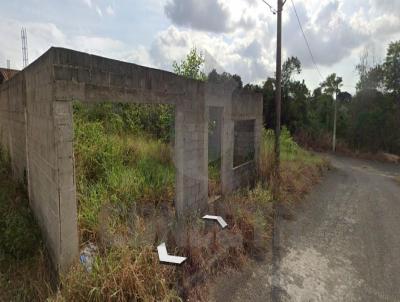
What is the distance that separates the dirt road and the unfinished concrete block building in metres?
1.75

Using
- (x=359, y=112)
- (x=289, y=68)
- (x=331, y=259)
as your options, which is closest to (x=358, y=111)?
(x=359, y=112)

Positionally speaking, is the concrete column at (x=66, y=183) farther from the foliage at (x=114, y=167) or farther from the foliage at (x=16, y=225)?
the foliage at (x=16, y=225)

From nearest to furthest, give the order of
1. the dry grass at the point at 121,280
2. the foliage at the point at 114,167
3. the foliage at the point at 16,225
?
the dry grass at the point at 121,280
the foliage at the point at 16,225
the foliage at the point at 114,167

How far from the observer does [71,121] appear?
3125mm

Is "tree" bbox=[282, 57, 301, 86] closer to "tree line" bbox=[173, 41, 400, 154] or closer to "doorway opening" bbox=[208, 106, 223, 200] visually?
"tree line" bbox=[173, 41, 400, 154]

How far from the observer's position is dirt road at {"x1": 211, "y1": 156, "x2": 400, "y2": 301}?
3717mm

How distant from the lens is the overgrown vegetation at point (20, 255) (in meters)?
3.10

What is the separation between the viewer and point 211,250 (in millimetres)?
4215

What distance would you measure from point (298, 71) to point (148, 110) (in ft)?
54.2

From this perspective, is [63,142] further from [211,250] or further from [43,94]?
[211,250]

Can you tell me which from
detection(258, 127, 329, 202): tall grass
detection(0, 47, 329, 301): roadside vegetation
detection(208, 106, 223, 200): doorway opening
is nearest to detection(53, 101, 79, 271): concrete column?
detection(0, 47, 329, 301): roadside vegetation

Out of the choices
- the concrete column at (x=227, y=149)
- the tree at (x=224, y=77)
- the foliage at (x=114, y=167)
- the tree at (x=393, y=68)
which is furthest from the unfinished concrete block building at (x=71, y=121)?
the tree at (x=393, y=68)

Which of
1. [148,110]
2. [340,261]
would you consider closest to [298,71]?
[148,110]

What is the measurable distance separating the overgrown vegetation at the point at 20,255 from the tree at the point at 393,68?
86.0ft
